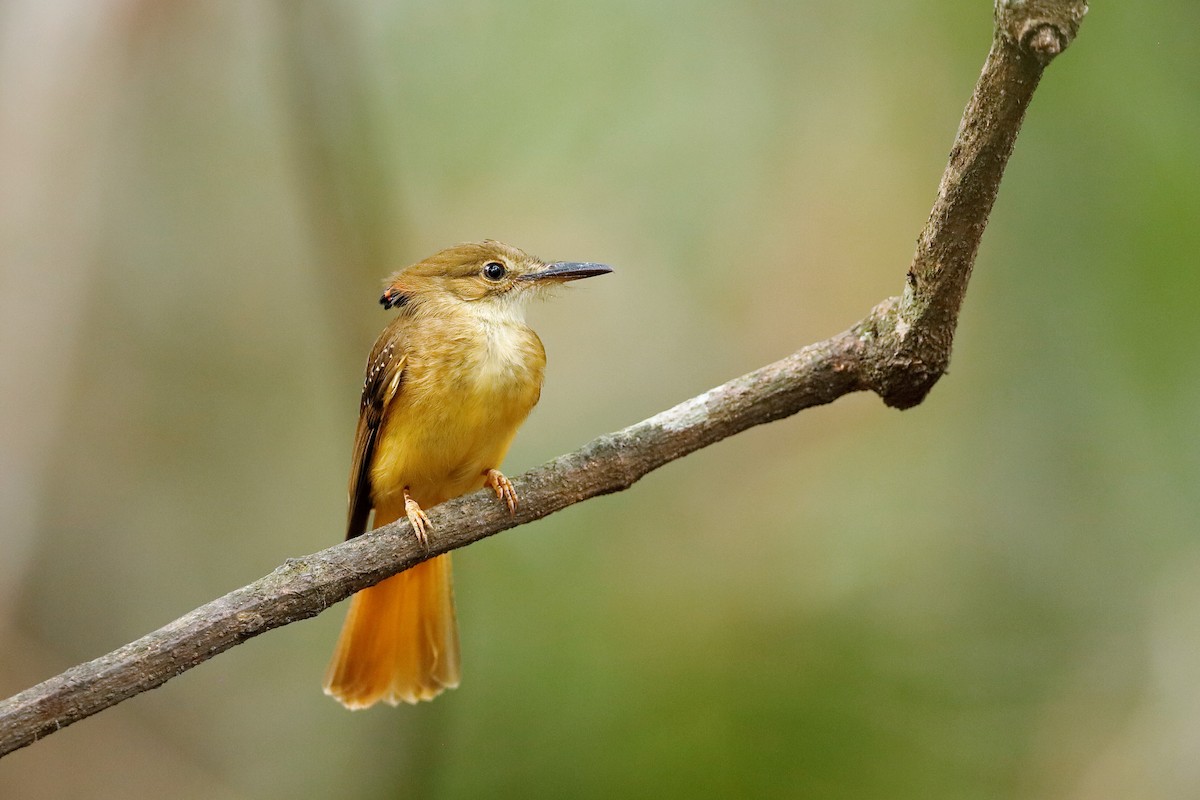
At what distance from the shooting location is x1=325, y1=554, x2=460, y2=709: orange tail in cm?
305

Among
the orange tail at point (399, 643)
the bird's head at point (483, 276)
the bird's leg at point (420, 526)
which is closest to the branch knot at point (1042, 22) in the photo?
the bird's leg at point (420, 526)

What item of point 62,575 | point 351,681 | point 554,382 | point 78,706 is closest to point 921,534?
point 554,382

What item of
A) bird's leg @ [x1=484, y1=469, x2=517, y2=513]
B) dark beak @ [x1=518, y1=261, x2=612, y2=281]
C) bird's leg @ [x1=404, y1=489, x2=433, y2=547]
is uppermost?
dark beak @ [x1=518, y1=261, x2=612, y2=281]

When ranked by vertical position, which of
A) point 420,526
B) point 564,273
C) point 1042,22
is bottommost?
point 420,526

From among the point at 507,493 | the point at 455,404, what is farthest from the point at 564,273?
the point at 507,493

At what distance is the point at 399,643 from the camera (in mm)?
3066

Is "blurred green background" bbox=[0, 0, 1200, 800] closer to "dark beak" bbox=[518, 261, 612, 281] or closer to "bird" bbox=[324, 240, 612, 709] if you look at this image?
"bird" bbox=[324, 240, 612, 709]

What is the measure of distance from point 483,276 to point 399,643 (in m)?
1.02

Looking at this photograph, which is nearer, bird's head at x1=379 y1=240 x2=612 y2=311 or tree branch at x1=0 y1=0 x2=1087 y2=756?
tree branch at x1=0 y1=0 x2=1087 y2=756

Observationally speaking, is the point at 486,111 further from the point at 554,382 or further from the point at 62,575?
the point at 62,575

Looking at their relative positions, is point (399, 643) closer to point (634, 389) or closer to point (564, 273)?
point (564, 273)

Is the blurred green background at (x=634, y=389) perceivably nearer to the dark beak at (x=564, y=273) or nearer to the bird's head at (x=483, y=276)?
the bird's head at (x=483, y=276)

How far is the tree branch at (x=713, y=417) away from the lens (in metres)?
1.84

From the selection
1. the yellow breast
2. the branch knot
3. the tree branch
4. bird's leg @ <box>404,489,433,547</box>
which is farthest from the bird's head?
the branch knot
